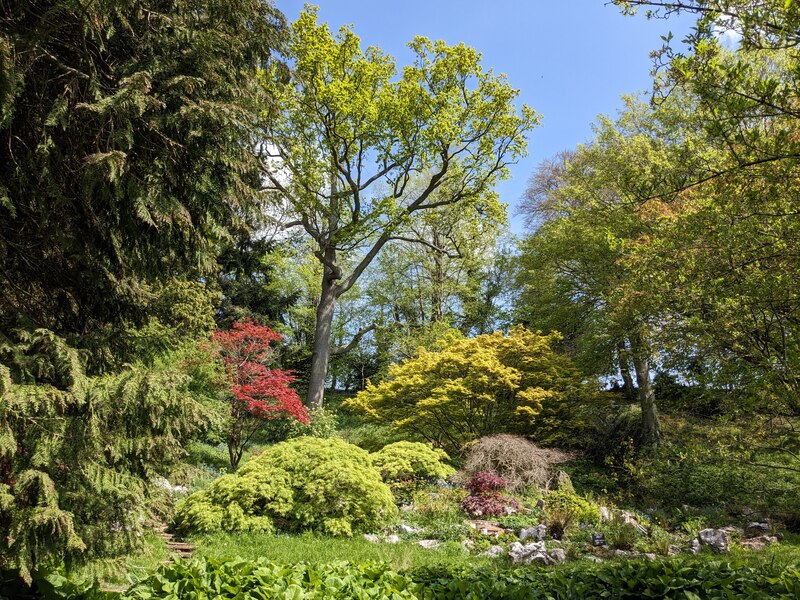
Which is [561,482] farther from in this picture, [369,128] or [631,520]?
[369,128]

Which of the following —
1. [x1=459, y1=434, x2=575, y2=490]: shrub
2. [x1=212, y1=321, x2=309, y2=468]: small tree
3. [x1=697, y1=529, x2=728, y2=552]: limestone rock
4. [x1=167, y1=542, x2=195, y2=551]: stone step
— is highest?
[x1=212, y1=321, x2=309, y2=468]: small tree

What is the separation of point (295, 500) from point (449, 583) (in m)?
4.15

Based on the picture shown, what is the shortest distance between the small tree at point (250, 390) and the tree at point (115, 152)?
6263 millimetres

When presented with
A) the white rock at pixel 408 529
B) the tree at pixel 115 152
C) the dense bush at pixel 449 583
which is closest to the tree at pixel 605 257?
the white rock at pixel 408 529

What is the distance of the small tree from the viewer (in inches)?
401

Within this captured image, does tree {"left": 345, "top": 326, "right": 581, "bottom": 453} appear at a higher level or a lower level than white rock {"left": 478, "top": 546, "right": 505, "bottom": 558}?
higher

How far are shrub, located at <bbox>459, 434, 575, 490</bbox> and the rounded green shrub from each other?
0.56m

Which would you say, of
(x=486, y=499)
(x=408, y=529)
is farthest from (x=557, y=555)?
(x=486, y=499)

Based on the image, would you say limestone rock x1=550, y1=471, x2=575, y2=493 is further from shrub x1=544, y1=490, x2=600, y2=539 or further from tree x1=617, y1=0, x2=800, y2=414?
tree x1=617, y1=0, x2=800, y2=414

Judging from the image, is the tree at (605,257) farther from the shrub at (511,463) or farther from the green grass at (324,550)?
the green grass at (324,550)

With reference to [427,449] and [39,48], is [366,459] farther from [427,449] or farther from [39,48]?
[39,48]

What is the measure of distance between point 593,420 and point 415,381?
14.8 ft

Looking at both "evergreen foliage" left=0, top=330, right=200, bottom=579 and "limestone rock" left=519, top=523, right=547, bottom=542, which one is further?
"limestone rock" left=519, top=523, right=547, bottom=542

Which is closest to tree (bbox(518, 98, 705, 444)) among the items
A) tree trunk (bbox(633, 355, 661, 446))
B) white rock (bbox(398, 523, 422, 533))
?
tree trunk (bbox(633, 355, 661, 446))
